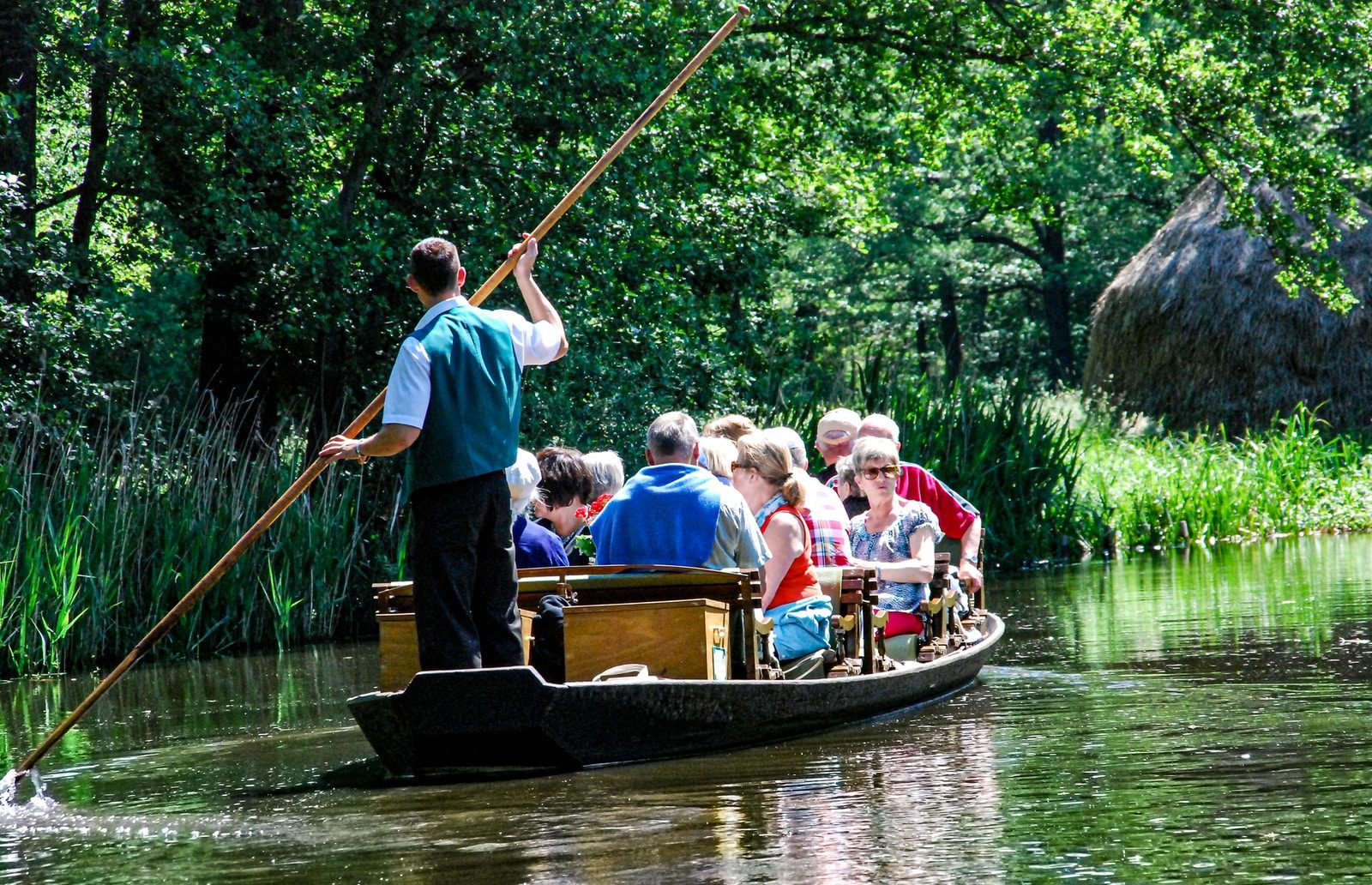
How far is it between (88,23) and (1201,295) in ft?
51.3

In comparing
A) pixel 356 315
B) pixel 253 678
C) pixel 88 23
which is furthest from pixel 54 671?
pixel 88 23

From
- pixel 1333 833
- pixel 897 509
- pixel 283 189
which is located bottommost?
pixel 1333 833

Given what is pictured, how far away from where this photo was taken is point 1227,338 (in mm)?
23031

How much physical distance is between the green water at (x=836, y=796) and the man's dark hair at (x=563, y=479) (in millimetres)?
1331

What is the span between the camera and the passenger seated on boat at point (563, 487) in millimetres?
7387

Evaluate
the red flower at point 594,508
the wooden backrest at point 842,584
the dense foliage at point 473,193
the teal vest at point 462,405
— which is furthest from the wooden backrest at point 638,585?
the dense foliage at point 473,193

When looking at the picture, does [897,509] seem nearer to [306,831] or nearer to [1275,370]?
[306,831]

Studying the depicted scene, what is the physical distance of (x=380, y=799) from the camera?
592 cm

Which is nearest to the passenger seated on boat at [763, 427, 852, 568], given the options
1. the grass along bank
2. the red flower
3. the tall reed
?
the red flower

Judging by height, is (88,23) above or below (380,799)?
above

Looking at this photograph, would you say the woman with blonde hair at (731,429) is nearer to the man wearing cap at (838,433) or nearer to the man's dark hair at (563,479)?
the man wearing cap at (838,433)

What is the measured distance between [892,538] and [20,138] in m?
8.30

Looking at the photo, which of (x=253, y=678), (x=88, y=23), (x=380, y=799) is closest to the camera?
(x=380, y=799)

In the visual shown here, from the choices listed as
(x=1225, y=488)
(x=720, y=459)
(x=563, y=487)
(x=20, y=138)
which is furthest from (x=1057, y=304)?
(x=720, y=459)
